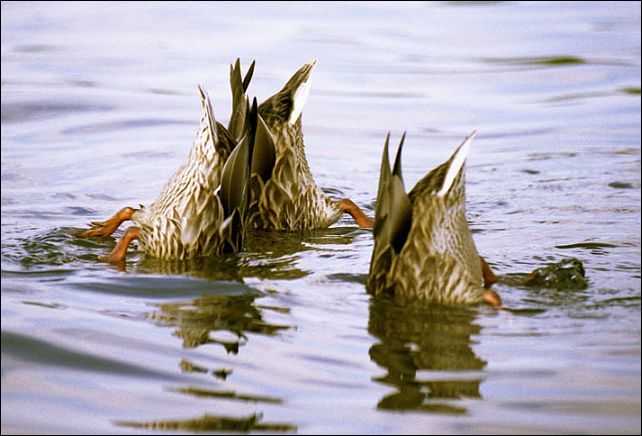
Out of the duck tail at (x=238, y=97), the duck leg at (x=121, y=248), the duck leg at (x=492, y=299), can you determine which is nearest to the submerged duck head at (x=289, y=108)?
the duck tail at (x=238, y=97)

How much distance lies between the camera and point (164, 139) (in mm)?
11211

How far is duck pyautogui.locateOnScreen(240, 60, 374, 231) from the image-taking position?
8133 millimetres

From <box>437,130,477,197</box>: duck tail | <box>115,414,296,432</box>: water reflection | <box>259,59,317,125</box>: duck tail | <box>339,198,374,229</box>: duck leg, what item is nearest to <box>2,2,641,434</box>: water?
<box>115,414,296,432</box>: water reflection

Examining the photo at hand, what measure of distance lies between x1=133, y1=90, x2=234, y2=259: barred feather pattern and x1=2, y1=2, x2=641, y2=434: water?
0.45 ft

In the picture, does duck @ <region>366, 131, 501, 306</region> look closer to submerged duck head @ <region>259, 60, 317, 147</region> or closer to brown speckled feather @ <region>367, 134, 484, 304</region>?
brown speckled feather @ <region>367, 134, 484, 304</region>

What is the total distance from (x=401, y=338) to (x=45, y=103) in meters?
7.72

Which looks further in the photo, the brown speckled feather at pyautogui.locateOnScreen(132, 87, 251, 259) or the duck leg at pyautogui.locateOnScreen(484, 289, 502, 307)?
the brown speckled feather at pyautogui.locateOnScreen(132, 87, 251, 259)

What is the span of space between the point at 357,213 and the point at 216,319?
261cm

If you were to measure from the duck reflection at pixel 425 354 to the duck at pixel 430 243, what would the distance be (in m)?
0.09

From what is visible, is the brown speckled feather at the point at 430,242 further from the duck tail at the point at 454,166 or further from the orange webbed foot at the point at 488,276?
the orange webbed foot at the point at 488,276

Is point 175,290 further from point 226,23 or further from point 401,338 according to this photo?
point 226,23

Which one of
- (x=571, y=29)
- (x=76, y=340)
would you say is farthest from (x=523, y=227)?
(x=571, y=29)

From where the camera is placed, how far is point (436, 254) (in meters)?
5.94

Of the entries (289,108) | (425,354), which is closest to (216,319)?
(425,354)
